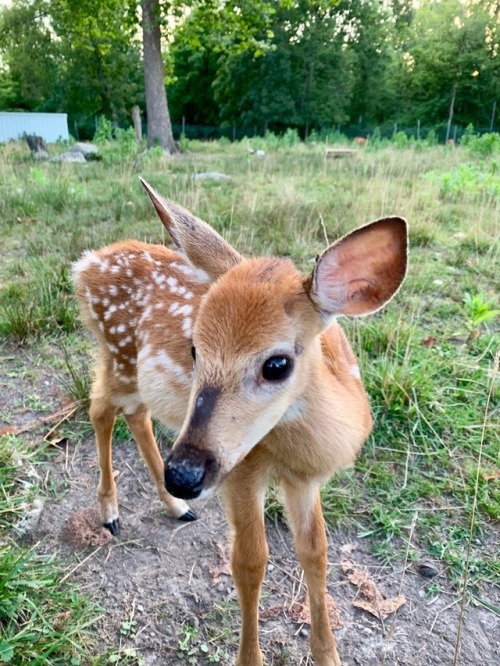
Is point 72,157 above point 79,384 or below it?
above

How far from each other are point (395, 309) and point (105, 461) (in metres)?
2.34

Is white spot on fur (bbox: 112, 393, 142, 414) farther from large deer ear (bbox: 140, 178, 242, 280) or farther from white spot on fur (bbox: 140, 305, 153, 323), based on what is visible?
large deer ear (bbox: 140, 178, 242, 280)

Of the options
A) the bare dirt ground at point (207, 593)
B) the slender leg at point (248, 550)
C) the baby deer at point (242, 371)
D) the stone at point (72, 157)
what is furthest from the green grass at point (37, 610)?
the stone at point (72, 157)

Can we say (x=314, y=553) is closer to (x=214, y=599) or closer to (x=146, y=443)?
(x=214, y=599)

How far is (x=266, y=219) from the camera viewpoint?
575 cm

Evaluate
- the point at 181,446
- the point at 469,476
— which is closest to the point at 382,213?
the point at 469,476

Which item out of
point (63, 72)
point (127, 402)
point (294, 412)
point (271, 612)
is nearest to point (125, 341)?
point (127, 402)

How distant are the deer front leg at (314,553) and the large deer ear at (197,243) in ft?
2.58

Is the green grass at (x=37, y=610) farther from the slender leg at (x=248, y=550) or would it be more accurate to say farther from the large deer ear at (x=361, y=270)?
the large deer ear at (x=361, y=270)

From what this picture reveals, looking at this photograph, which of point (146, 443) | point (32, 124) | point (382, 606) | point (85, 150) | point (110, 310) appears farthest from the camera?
point (32, 124)

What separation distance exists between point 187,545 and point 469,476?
135 centimetres

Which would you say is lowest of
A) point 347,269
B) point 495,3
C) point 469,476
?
point 469,476

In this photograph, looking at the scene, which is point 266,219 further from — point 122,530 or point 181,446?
point 181,446

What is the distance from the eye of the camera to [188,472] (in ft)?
4.17
